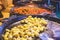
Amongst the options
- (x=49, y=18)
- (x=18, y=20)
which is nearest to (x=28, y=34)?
(x=18, y=20)

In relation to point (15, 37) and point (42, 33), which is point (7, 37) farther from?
point (42, 33)

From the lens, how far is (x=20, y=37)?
1.21 m

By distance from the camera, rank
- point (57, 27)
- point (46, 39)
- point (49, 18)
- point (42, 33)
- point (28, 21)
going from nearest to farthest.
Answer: point (46, 39) < point (42, 33) < point (57, 27) < point (28, 21) < point (49, 18)

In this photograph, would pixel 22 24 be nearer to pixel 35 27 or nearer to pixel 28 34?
pixel 35 27

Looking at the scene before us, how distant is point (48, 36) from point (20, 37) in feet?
0.69

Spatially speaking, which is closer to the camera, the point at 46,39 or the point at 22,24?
the point at 46,39

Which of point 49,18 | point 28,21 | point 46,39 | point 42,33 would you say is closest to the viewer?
point 46,39

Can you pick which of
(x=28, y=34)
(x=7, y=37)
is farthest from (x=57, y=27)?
(x=7, y=37)

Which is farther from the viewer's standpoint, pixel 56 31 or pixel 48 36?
pixel 56 31

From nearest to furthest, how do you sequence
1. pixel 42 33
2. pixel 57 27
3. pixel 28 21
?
1. pixel 42 33
2. pixel 57 27
3. pixel 28 21

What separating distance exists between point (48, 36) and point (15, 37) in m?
0.25

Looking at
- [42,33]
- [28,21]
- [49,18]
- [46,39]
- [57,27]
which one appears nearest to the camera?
[46,39]

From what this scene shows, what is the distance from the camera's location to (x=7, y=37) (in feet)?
4.01

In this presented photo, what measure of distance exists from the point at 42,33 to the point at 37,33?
2.3 inches
